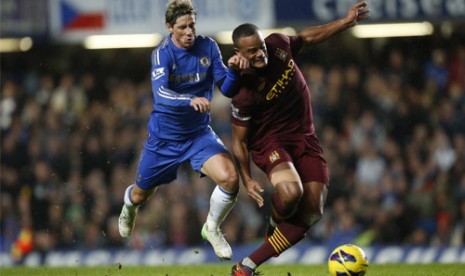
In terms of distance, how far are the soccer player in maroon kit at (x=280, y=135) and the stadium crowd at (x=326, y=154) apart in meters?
6.49

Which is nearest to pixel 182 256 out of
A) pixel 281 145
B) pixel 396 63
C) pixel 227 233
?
pixel 227 233

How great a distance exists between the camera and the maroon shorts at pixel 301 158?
30.6 ft

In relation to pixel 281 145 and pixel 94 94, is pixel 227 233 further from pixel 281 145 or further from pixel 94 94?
pixel 281 145

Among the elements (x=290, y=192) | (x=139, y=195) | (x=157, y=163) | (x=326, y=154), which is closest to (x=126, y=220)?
(x=139, y=195)

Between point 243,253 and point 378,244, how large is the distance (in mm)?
2224

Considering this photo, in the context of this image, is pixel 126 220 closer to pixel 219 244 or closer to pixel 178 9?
pixel 219 244

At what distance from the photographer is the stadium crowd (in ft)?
53.3

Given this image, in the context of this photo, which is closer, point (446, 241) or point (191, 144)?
point (191, 144)

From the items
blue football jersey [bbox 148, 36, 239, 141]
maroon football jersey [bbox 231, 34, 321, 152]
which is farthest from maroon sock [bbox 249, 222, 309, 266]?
blue football jersey [bbox 148, 36, 239, 141]

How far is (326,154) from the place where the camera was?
16.9 metres

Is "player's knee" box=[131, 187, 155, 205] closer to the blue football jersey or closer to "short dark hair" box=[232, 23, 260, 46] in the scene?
the blue football jersey

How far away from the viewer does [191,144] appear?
9797 millimetres

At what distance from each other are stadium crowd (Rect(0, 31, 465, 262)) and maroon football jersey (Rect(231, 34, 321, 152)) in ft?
21.4

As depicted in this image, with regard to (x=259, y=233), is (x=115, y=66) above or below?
above
